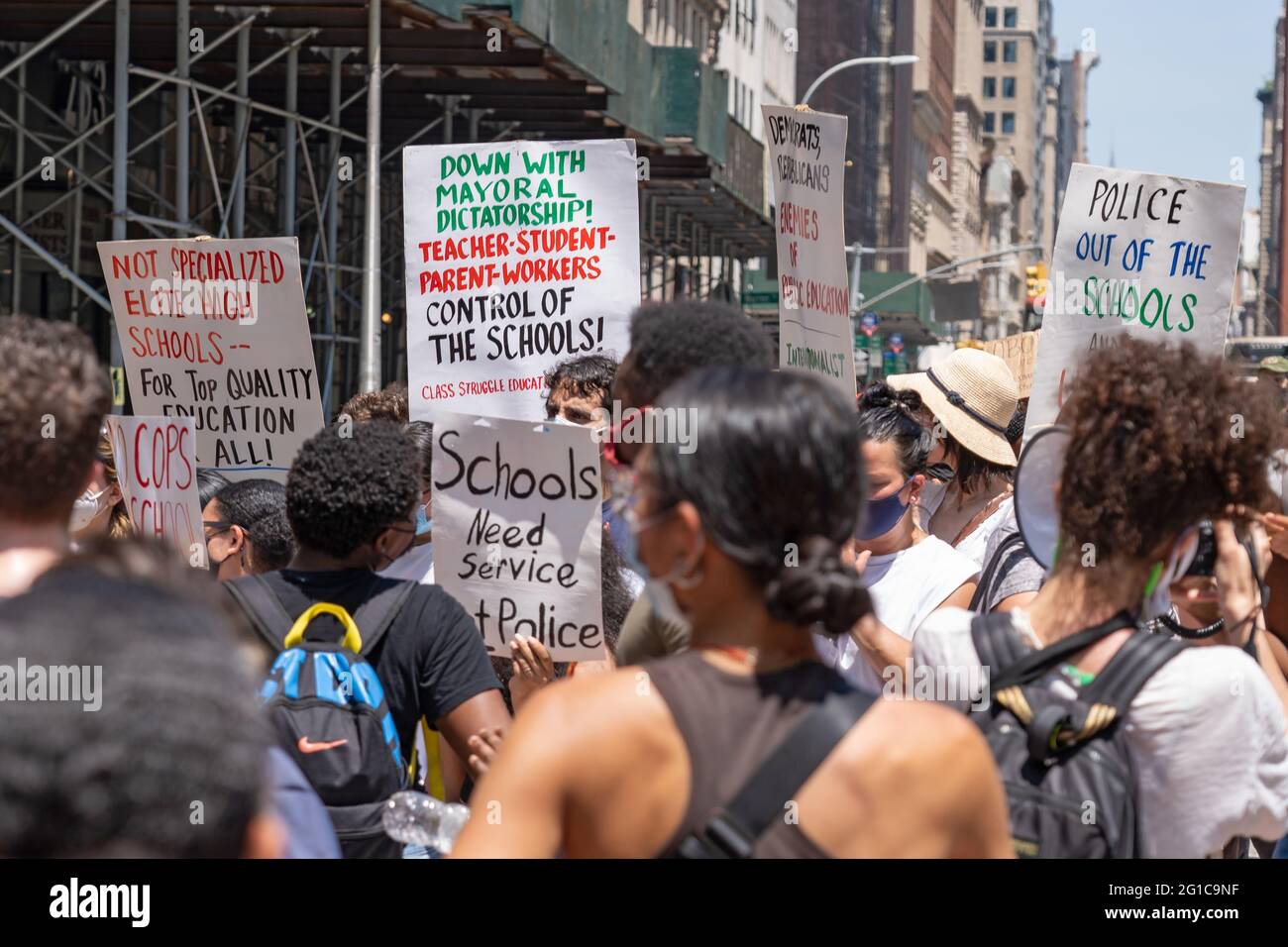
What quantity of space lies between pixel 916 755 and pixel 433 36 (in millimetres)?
15584

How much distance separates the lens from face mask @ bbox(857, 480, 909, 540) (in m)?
4.73

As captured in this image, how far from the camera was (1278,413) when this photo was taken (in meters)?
3.10

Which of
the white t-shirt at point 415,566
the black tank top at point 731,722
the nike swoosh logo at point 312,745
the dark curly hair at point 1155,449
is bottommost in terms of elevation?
the nike swoosh logo at point 312,745

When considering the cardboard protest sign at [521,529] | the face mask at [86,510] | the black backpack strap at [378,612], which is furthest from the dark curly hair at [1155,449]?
the face mask at [86,510]

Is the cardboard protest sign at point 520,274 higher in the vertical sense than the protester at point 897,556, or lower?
higher

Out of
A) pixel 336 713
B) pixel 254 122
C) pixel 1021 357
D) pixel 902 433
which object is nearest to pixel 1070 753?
pixel 336 713

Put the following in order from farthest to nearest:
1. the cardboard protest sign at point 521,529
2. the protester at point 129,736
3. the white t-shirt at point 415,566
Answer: the white t-shirt at point 415,566, the cardboard protest sign at point 521,529, the protester at point 129,736

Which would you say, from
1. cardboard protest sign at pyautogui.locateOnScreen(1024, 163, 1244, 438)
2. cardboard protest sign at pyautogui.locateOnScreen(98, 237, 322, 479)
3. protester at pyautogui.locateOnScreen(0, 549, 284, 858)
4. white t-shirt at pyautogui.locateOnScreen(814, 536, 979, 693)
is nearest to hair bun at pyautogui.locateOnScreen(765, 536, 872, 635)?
protester at pyautogui.locateOnScreen(0, 549, 284, 858)

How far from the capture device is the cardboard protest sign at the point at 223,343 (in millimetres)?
6754

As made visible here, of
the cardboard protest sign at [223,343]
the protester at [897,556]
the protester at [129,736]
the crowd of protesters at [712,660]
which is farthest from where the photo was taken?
the cardboard protest sign at [223,343]

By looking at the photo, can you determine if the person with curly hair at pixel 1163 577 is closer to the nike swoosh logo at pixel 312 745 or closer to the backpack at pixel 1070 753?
the backpack at pixel 1070 753

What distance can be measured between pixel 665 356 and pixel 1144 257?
2.83 metres

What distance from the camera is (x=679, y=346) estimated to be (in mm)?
3414

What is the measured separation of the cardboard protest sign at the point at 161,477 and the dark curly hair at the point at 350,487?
1794 millimetres
